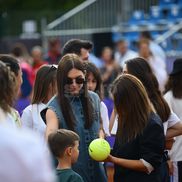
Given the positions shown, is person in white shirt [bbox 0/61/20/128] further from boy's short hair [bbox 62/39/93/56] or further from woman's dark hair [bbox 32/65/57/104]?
boy's short hair [bbox 62/39/93/56]

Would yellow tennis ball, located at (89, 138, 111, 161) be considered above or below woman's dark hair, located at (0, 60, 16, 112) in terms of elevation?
below

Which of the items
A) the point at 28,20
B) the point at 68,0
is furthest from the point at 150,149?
the point at 68,0

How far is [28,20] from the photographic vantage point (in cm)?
2866

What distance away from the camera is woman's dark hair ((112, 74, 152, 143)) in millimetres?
5414

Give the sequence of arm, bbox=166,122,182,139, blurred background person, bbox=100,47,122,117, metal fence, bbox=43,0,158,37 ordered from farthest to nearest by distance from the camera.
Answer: metal fence, bbox=43,0,158,37
blurred background person, bbox=100,47,122,117
arm, bbox=166,122,182,139

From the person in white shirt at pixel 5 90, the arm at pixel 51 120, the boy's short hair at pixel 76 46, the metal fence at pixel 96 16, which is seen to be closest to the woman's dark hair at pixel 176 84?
the boy's short hair at pixel 76 46

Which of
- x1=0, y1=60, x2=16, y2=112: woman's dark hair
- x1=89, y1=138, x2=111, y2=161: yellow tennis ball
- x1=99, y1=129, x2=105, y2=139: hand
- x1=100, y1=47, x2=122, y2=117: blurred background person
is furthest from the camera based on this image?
x1=100, y1=47, x2=122, y2=117: blurred background person

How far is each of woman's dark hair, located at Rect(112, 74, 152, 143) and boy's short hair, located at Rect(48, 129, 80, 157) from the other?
63 cm

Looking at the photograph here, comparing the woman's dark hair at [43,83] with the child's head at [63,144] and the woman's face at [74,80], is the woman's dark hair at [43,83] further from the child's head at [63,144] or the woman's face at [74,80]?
the child's head at [63,144]

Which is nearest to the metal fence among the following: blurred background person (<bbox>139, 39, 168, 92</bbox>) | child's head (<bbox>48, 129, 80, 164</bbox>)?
blurred background person (<bbox>139, 39, 168, 92</bbox>)

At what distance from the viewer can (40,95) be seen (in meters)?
6.18

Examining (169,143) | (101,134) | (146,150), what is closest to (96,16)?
(169,143)

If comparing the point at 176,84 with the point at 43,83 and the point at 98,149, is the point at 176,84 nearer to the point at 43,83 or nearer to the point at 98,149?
the point at 43,83

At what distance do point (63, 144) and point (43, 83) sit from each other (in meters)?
1.27
